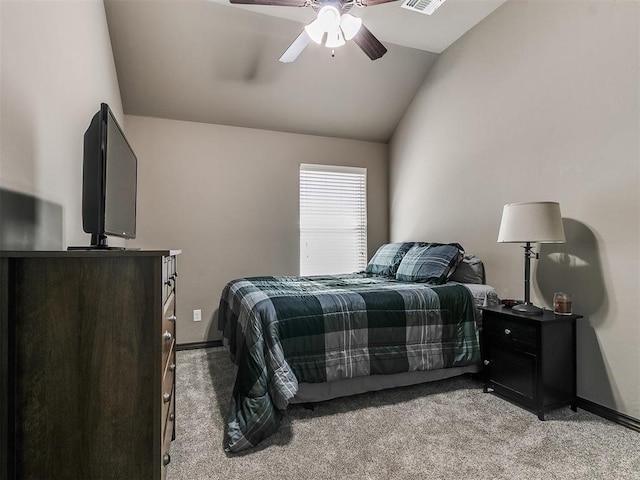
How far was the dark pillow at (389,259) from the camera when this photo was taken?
138 inches

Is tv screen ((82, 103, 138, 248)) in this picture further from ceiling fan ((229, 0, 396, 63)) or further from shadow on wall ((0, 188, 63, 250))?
ceiling fan ((229, 0, 396, 63))

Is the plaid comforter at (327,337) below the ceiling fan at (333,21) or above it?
below

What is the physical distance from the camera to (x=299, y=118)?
3928 mm

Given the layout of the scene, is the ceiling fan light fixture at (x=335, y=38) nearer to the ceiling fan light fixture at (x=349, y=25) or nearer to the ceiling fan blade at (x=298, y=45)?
the ceiling fan light fixture at (x=349, y=25)

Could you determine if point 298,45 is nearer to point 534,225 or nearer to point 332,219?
point 534,225

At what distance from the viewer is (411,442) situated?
183cm

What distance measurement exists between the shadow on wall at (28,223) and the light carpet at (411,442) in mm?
1180

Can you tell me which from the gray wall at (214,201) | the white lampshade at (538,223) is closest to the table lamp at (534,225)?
the white lampshade at (538,223)

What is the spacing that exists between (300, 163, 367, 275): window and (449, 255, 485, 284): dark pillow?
1.53 metres

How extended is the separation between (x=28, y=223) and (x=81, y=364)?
0.69 metres

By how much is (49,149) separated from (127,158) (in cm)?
32

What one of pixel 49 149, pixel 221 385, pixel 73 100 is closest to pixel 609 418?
pixel 221 385

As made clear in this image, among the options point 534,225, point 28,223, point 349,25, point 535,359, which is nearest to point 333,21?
point 349,25

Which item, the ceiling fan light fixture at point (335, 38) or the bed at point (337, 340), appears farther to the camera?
the ceiling fan light fixture at point (335, 38)
